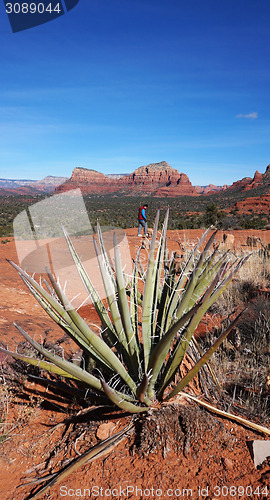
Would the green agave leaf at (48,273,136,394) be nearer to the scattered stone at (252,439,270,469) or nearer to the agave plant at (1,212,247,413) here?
the agave plant at (1,212,247,413)

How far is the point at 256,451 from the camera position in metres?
1.76

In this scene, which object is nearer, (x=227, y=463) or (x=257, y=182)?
(x=227, y=463)

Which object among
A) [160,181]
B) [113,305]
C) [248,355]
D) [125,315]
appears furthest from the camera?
[160,181]

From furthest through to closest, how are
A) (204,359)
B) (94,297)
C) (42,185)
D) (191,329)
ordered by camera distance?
(42,185) → (94,297) → (191,329) → (204,359)

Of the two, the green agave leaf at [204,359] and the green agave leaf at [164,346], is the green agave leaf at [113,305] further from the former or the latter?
the green agave leaf at [204,359]

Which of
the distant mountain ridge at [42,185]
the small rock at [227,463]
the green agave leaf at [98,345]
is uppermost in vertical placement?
the distant mountain ridge at [42,185]

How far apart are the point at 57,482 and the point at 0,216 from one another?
27.3 metres

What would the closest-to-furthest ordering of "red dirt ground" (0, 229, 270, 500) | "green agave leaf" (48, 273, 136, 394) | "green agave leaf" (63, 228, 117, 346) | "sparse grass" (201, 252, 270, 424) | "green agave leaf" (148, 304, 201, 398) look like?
1. "green agave leaf" (148, 304, 201, 398)
2. "red dirt ground" (0, 229, 270, 500)
3. "green agave leaf" (48, 273, 136, 394)
4. "green agave leaf" (63, 228, 117, 346)
5. "sparse grass" (201, 252, 270, 424)

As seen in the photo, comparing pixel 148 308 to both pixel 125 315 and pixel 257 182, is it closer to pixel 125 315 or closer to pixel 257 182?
pixel 125 315

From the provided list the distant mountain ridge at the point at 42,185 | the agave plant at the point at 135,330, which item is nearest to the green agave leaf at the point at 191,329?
the agave plant at the point at 135,330

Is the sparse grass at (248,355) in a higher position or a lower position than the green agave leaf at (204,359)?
lower

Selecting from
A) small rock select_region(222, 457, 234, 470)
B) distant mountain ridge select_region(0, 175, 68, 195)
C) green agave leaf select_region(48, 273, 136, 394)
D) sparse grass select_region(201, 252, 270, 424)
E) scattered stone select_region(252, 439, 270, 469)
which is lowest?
sparse grass select_region(201, 252, 270, 424)

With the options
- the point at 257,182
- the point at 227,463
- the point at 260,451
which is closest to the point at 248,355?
the point at 260,451

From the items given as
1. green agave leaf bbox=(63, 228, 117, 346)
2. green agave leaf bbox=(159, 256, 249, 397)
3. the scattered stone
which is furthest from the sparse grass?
green agave leaf bbox=(63, 228, 117, 346)
